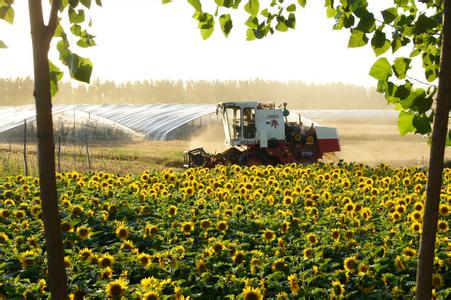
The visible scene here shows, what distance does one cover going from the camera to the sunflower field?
4324mm

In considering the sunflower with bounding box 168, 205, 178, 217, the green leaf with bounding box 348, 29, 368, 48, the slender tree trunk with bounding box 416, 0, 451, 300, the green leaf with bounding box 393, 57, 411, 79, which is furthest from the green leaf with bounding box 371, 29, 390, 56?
the sunflower with bounding box 168, 205, 178, 217

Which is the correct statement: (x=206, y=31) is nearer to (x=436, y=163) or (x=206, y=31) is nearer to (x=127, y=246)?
(x=436, y=163)

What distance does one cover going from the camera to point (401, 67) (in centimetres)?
202

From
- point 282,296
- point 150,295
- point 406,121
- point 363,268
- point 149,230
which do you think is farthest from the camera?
point 149,230

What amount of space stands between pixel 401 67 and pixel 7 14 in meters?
1.52

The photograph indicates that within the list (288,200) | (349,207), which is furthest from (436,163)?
(288,200)

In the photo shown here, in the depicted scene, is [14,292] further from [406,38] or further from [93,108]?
[93,108]

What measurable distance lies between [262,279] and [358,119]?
1915 inches

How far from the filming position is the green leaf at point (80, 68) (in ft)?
5.96

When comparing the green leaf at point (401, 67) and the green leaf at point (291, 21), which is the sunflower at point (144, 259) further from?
the green leaf at point (401, 67)

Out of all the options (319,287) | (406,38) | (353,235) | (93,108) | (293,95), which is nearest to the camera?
(406,38)

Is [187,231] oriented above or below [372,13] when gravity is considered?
below

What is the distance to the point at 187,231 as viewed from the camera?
5777mm

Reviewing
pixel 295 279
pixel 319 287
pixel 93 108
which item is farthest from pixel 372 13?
pixel 93 108
